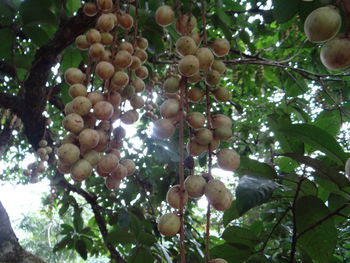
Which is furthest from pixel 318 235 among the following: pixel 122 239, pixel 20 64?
pixel 20 64

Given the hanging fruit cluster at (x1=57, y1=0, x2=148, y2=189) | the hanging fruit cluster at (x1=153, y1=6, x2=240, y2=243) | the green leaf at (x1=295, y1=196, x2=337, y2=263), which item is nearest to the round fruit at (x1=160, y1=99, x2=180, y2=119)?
the hanging fruit cluster at (x1=153, y1=6, x2=240, y2=243)

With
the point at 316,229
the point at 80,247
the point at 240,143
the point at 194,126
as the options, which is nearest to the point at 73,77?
the point at 194,126

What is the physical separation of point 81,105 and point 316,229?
1.78 ft

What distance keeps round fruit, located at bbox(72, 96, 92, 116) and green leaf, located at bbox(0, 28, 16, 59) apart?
0.60 metres

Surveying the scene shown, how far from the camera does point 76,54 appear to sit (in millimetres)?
1336

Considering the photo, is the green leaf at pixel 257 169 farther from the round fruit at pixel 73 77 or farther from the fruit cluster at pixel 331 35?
the round fruit at pixel 73 77

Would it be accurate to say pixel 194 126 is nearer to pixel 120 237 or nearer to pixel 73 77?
pixel 73 77

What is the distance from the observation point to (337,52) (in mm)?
438

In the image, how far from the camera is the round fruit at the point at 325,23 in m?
0.44

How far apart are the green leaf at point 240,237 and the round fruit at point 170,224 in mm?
388

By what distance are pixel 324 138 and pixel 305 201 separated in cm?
14

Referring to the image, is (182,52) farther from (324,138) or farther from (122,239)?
(122,239)

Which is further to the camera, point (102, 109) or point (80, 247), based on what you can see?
point (80, 247)

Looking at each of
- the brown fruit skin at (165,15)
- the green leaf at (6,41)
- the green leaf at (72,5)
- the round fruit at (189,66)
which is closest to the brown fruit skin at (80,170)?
the round fruit at (189,66)
